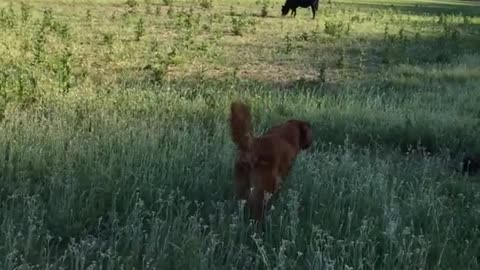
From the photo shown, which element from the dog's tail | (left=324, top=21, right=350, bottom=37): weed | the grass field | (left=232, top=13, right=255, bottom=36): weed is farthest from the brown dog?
(left=324, top=21, right=350, bottom=37): weed

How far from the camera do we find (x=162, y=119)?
729 centimetres

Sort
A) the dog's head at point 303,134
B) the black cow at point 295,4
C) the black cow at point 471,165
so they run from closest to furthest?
1. the dog's head at point 303,134
2. the black cow at point 471,165
3. the black cow at point 295,4

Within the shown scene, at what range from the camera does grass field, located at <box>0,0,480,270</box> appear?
4363 millimetres

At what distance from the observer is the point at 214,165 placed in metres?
5.77

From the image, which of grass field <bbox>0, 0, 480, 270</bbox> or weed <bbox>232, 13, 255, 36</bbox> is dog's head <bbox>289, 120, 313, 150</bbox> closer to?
grass field <bbox>0, 0, 480, 270</bbox>

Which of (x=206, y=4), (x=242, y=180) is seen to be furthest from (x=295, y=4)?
(x=242, y=180)

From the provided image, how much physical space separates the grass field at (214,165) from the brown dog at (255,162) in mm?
162

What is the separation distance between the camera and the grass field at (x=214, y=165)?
14.3 ft

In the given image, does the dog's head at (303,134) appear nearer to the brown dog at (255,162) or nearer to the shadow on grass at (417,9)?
the brown dog at (255,162)

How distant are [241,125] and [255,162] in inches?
12.4

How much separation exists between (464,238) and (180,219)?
192 centimetres

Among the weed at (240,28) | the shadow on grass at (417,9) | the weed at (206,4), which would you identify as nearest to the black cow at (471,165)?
the weed at (240,28)

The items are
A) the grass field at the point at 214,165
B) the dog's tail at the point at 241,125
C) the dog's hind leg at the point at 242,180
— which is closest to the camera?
the grass field at the point at 214,165

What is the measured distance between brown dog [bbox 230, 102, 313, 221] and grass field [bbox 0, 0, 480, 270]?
16 centimetres
